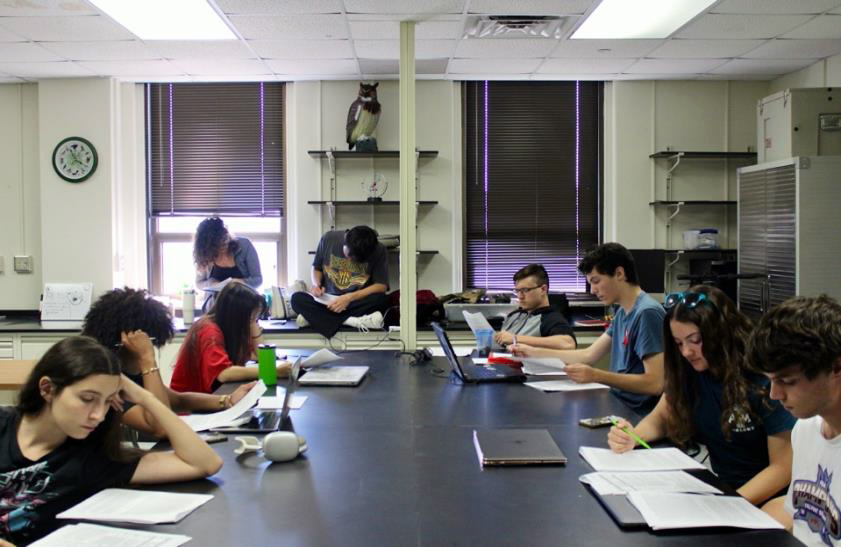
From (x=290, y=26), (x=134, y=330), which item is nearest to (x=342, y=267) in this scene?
(x=290, y=26)

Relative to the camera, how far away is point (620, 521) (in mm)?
1405

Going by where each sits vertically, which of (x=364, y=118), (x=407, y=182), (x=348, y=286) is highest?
(x=364, y=118)

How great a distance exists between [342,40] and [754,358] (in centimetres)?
366

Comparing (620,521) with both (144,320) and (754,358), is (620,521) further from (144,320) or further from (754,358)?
(144,320)

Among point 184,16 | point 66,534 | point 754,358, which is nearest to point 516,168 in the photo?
point 184,16

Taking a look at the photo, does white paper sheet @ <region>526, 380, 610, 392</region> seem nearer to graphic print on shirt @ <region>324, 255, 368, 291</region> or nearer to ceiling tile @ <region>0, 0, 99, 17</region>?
graphic print on shirt @ <region>324, 255, 368, 291</region>

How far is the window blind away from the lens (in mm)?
5688

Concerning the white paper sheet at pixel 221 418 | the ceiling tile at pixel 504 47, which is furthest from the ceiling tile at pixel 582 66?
the white paper sheet at pixel 221 418

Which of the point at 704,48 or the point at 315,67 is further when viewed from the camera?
the point at 315,67

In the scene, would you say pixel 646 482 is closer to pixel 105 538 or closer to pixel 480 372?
pixel 105 538

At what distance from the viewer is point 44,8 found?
379 cm

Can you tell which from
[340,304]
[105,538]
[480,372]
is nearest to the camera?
[105,538]

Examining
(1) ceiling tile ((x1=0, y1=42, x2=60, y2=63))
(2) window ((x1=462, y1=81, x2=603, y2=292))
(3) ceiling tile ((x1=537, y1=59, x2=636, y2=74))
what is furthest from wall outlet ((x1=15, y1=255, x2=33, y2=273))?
(3) ceiling tile ((x1=537, y1=59, x2=636, y2=74))

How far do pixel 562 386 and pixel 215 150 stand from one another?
12.9 feet
